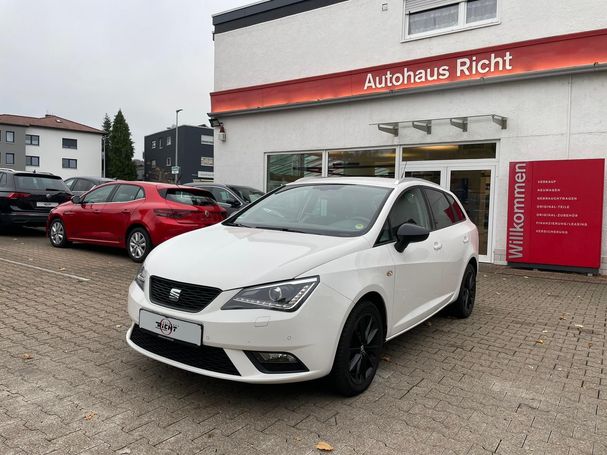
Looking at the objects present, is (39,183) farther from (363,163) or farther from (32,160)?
(32,160)

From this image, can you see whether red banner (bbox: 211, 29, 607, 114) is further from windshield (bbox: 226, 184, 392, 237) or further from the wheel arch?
the wheel arch

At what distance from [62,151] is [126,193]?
6338 cm

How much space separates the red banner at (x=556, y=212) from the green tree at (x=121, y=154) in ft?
247

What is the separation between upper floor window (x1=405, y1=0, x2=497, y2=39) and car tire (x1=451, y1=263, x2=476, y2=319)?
23.6 feet

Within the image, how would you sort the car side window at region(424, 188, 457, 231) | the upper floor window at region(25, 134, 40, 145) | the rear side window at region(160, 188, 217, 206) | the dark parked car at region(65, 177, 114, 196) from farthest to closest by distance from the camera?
the upper floor window at region(25, 134, 40, 145)
the dark parked car at region(65, 177, 114, 196)
the rear side window at region(160, 188, 217, 206)
the car side window at region(424, 188, 457, 231)

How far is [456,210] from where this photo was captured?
5.88 m

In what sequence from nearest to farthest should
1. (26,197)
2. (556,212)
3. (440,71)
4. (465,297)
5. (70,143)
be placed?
(465,297) < (556,212) < (440,71) < (26,197) < (70,143)

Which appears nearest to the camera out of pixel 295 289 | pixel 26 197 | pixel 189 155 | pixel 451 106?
pixel 295 289

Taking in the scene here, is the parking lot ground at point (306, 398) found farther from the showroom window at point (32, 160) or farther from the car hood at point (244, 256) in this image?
the showroom window at point (32, 160)

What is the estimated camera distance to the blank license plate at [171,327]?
2992 millimetres

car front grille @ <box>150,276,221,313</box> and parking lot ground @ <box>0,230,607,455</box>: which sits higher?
car front grille @ <box>150,276,221,313</box>

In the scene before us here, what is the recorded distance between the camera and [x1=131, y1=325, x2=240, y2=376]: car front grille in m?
2.97

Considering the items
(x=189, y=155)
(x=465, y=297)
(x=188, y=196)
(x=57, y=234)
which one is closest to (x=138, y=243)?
(x=188, y=196)

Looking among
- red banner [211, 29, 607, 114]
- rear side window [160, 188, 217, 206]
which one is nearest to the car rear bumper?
rear side window [160, 188, 217, 206]
